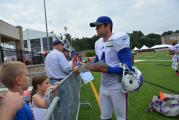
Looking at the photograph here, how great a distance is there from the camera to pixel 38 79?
525 cm

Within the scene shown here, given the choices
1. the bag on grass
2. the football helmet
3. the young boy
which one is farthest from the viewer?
the bag on grass

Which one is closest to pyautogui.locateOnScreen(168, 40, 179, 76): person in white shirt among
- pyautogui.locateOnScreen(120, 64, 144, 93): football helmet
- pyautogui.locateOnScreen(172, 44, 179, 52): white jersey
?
pyautogui.locateOnScreen(172, 44, 179, 52): white jersey

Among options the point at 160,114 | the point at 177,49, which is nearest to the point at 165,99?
the point at 160,114

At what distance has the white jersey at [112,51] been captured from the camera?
15.5ft

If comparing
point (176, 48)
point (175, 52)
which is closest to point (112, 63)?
point (176, 48)

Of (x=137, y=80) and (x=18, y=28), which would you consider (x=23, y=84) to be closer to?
(x=137, y=80)

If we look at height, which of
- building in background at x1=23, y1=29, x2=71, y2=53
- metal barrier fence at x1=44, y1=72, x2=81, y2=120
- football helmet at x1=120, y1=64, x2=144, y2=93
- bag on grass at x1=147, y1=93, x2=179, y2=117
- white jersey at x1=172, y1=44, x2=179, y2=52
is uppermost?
building in background at x1=23, y1=29, x2=71, y2=53

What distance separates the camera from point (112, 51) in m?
4.84

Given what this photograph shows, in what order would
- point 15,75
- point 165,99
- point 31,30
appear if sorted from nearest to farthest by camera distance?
point 15,75 → point 165,99 → point 31,30

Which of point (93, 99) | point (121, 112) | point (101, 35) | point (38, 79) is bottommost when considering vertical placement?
point (93, 99)

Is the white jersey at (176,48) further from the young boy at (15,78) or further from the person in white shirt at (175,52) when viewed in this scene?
the young boy at (15,78)

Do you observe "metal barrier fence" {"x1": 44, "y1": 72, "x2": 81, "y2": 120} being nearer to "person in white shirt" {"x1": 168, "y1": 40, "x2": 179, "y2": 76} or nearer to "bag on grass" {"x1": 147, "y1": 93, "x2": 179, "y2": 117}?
"bag on grass" {"x1": 147, "y1": 93, "x2": 179, "y2": 117}

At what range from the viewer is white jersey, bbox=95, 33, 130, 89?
4.73m

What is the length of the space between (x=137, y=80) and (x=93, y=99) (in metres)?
7.50
